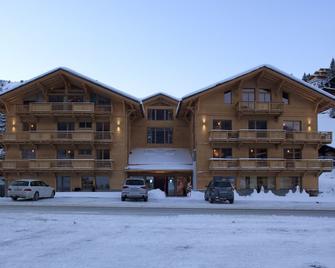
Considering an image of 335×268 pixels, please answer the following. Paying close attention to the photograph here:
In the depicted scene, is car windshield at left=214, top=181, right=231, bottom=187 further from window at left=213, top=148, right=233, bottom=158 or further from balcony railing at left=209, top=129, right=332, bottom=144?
window at left=213, top=148, right=233, bottom=158

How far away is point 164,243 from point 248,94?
121 ft

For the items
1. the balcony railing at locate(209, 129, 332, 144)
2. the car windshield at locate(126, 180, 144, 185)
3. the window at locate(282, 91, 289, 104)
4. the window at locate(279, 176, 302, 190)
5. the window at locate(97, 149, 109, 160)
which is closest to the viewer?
the car windshield at locate(126, 180, 144, 185)

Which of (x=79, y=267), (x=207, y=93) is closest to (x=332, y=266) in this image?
(x=79, y=267)

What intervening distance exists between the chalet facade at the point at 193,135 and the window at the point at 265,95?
3.9 inches

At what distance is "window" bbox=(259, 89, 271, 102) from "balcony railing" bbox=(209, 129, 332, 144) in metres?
3.82

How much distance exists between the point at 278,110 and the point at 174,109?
12.8 m

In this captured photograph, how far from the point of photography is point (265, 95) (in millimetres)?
48188

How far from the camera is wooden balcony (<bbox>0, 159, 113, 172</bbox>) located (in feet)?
149

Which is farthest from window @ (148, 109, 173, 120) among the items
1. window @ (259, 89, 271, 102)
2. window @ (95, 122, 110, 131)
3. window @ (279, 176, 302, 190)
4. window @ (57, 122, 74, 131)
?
window @ (279, 176, 302, 190)

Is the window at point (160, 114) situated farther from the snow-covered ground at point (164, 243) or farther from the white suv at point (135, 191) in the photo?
the snow-covered ground at point (164, 243)

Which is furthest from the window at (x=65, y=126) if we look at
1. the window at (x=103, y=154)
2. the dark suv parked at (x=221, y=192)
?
the dark suv parked at (x=221, y=192)

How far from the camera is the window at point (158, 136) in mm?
53750

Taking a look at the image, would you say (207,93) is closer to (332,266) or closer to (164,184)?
(164,184)

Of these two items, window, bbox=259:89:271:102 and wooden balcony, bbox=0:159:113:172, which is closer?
wooden balcony, bbox=0:159:113:172
